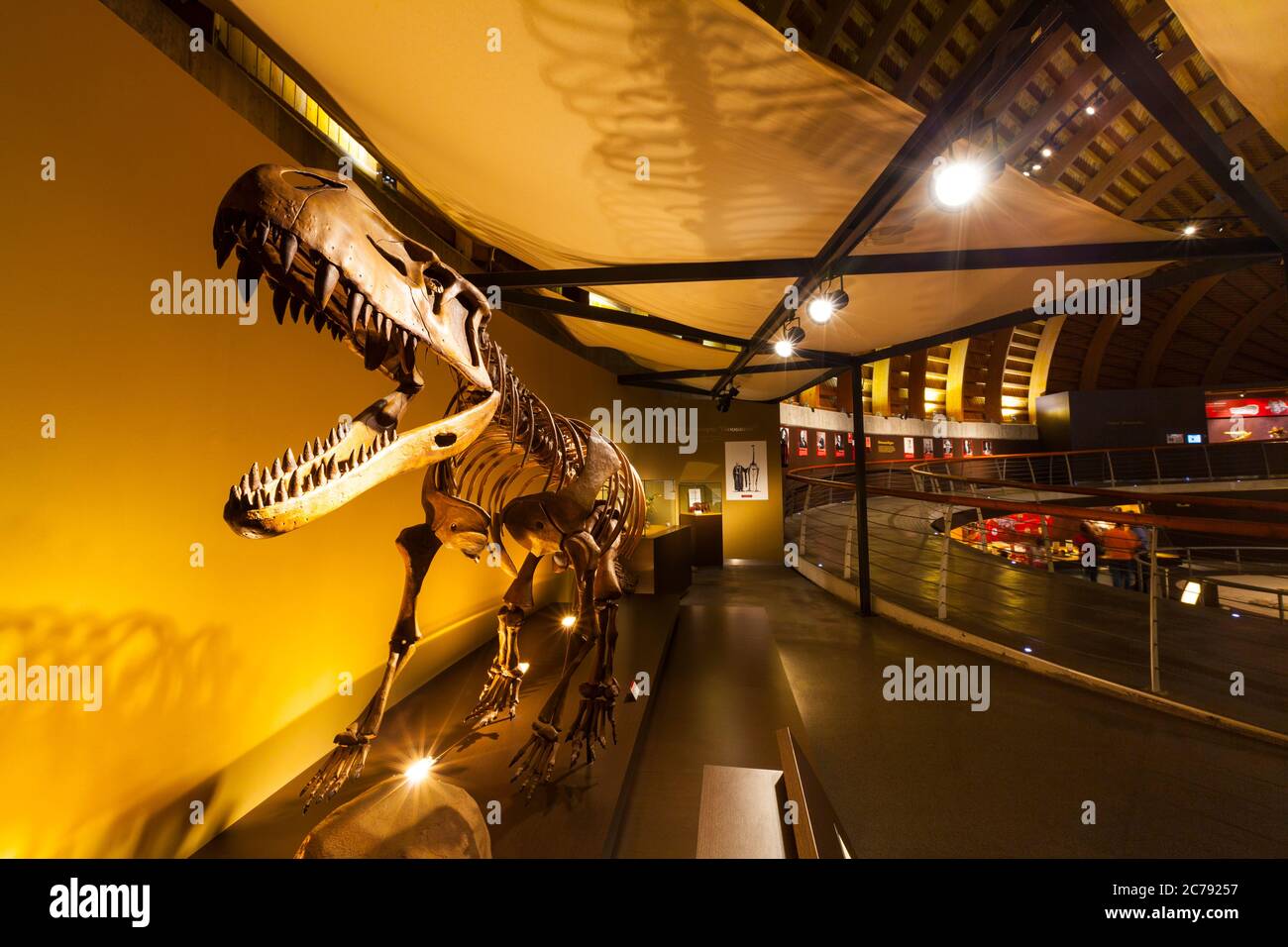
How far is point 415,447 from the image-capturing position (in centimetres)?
131

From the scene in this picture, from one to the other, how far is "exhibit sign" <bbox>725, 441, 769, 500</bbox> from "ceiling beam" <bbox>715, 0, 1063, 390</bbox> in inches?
234

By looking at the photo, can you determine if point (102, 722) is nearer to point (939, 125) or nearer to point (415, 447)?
point (415, 447)

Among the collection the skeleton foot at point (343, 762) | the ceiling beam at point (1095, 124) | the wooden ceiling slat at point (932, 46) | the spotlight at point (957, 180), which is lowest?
the skeleton foot at point (343, 762)

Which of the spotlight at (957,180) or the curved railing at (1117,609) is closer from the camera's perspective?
the spotlight at (957,180)

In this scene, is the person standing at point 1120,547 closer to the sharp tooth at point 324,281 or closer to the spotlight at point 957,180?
the spotlight at point 957,180

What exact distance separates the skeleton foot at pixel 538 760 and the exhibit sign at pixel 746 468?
7.07 meters

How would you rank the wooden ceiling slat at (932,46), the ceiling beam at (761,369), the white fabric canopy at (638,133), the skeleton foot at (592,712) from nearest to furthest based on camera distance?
the white fabric canopy at (638,133) → the skeleton foot at (592,712) → the ceiling beam at (761,369) → the wooden ceiling slat at (932,46)

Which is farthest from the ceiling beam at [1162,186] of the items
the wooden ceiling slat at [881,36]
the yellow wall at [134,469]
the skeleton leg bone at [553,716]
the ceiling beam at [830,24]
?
the yellow wall at [134,469]

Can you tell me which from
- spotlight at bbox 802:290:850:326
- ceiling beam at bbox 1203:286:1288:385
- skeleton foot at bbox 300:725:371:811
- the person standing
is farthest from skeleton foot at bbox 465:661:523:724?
ceiling beam at bbox 1203:286:1288:385

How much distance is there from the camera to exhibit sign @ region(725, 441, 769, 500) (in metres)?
8.97

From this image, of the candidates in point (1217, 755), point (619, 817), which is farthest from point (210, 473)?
point (1217, 755)

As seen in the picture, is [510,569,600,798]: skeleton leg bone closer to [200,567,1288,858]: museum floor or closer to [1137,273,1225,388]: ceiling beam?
[200,567,1288,858]: museum floor

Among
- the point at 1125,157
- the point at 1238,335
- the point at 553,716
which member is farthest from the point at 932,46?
the point at 1238,335

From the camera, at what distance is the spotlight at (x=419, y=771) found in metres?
1.93
